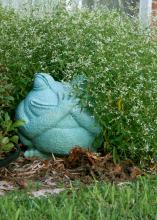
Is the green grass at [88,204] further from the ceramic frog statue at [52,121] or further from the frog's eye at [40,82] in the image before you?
the frog's eye at [40,82]

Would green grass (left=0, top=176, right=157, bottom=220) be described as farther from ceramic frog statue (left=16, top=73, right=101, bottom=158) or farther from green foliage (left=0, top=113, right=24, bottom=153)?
ceramic frog statue (left=16, top=73, right=101, bottom=158)

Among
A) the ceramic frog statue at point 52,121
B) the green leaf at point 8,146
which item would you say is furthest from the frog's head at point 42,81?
the green leaf at point 8,146

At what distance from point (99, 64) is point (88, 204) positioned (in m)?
1.82

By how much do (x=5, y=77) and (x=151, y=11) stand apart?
3.71m

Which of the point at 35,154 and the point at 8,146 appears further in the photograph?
the point at 35,154

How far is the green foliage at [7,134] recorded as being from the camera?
4.63 metres

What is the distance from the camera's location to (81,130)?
517cm

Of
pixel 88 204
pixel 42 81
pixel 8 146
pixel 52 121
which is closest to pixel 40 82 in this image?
pixel 42 81

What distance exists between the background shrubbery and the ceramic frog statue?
0.12 metres

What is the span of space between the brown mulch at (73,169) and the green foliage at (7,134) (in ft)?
0.65

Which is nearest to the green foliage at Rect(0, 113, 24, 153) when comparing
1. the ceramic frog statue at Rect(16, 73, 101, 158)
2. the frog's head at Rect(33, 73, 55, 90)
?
the ceramic frog statue at Rect(16, 73, 101, 158)

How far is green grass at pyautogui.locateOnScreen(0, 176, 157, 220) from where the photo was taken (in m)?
3.39

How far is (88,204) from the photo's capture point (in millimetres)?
3652

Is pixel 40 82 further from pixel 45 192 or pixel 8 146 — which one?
pixel 45 192
